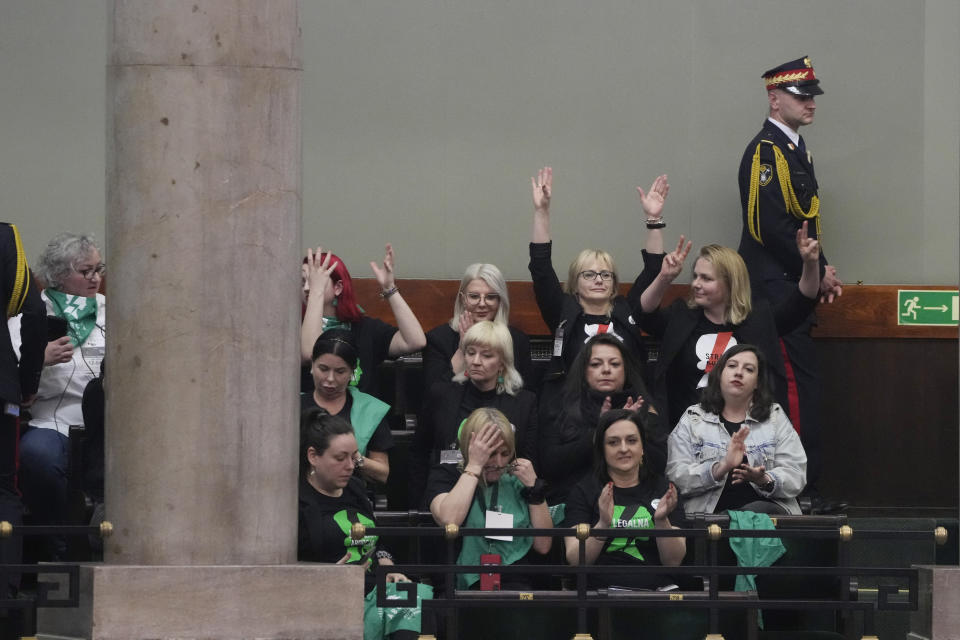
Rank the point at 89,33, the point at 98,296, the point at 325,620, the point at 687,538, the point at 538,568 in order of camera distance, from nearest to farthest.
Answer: the point at 325,620 → the point at 538,568 → the point at 687,538 → the point at 98,296 → the point at 89,33

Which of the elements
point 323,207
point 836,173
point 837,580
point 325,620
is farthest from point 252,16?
point 836,173

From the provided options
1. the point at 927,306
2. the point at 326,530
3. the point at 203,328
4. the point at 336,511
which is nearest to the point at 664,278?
the point at 927,306

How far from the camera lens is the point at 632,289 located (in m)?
8.98

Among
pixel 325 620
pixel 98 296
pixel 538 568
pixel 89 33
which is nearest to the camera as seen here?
pixel 325 620

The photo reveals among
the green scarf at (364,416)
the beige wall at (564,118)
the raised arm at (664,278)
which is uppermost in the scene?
the beige wall at (564,118)

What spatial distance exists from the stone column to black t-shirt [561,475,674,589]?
1370mm

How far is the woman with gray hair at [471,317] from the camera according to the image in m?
8.35

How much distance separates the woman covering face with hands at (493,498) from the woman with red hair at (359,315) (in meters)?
1.18

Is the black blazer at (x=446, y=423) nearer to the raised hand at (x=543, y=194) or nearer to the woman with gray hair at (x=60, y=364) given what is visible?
the raised hand at (x=543, y=194)

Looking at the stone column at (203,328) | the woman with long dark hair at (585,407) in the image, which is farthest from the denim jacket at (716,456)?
the stone column at (203,328)

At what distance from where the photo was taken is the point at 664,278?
27.8ft

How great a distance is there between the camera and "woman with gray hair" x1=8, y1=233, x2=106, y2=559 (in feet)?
25.2

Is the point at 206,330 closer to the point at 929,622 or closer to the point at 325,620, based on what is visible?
the point at 325,620

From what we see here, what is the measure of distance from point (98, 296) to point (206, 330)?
2467mm
